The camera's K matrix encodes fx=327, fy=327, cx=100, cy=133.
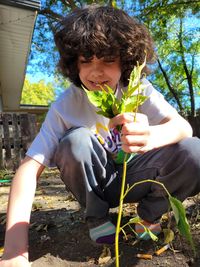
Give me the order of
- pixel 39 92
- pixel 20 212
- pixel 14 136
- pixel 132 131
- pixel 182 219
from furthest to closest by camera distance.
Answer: pixel 39 92 < pixel 14 136 < pixel 20 212 < pixel 132 131 < pixel 182 219

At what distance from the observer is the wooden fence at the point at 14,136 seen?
5812mm

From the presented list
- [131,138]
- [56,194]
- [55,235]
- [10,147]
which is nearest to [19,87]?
[10,147]

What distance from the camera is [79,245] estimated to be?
1.68 metres

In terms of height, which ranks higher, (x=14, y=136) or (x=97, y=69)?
(x=97, y=69)

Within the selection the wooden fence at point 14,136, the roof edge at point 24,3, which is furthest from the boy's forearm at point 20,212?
the wooden fence at point 14,136

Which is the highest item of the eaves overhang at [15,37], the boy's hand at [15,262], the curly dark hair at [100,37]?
the eaves overhang at [15,37]

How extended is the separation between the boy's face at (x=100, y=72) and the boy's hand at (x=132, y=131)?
0.49 m

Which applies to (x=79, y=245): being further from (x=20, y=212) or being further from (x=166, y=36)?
(x=166, y=36)

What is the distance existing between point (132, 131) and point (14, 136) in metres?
5.29

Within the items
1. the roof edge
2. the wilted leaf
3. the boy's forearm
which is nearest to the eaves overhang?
the roof edge

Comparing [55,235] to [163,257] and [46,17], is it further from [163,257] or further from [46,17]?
[46,17]

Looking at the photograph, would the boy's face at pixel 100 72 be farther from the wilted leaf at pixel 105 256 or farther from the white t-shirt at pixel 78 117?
the wilted leaf at pixel 105 256

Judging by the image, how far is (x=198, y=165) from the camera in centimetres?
154

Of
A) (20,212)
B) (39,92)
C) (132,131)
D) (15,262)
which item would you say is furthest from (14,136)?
(39,92)
